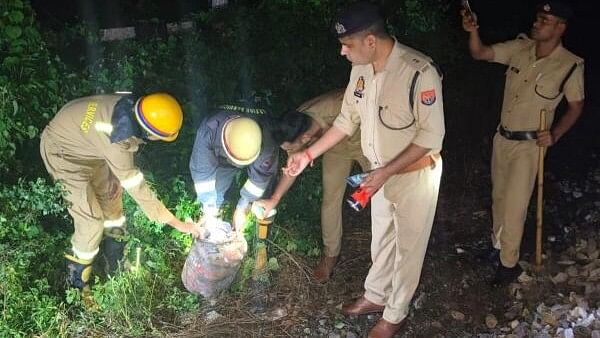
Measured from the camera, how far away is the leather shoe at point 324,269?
4758 mm

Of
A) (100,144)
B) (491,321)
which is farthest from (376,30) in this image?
(491,321)

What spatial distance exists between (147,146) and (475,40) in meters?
2.76

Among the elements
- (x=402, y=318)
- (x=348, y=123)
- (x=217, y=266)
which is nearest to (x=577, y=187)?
(x=402, y=318)

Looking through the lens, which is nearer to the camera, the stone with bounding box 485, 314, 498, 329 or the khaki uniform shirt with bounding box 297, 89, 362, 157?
Answer: the khaki uniform shirt with bounding box 297, 89, 362, 157

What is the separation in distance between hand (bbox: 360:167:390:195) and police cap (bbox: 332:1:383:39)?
82 cm

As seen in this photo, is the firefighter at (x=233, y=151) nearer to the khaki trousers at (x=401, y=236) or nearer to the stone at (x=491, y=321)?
the khaki trousers at (x=401, y=236)

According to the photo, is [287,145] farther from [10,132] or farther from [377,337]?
[10,132]

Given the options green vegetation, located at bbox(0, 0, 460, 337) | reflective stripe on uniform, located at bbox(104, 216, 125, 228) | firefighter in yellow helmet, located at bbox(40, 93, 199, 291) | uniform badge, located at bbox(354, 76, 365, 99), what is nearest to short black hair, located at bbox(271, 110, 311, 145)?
uniform badge, located at bbox(354, 76, 365, 99)

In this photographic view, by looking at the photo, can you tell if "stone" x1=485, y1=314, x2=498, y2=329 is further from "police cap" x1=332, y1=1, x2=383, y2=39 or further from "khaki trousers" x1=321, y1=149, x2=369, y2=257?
"police cap" x1=332, y1=1, x2=383, y2=39

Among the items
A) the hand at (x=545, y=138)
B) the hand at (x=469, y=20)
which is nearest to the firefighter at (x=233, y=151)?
the hand at (x=469, y=20)

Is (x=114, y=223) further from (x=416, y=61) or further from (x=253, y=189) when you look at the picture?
(x=416, y=61)

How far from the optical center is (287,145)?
3967mm

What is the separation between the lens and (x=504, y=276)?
4777mm

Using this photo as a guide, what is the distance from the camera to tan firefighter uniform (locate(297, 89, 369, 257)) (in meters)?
4.16
